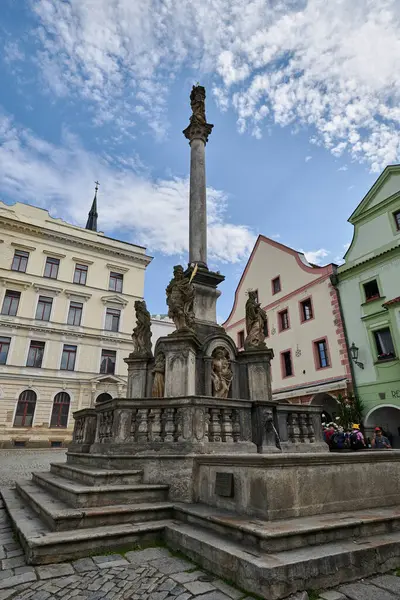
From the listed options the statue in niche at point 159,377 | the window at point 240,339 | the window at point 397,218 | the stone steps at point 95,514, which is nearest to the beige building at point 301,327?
the window at point 240,339

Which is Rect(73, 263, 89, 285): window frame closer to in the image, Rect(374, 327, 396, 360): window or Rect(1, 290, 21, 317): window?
Rect(1, 290, 21, 317): window

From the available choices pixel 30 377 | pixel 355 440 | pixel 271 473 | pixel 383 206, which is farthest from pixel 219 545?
pixel 30 377

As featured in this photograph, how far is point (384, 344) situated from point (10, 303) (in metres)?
25.8

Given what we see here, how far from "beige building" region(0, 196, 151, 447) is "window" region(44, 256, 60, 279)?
79mm

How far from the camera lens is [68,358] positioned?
27453 mm

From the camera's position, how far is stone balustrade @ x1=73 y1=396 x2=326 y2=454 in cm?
595

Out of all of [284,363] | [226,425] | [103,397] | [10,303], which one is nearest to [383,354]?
[284,363]

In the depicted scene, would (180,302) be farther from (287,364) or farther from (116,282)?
(116,282)

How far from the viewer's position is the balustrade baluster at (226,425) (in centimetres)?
632

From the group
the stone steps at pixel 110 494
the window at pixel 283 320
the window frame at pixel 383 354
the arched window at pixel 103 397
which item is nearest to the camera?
the stone steps at pixel 110 494

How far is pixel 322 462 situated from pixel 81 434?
21.3 feet

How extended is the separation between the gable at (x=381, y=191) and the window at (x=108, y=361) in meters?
20.6

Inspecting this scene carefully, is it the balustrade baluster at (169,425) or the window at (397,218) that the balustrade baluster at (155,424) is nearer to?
the balustrade baluster at (169,425)

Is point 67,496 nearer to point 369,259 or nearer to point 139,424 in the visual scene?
point 139,424
